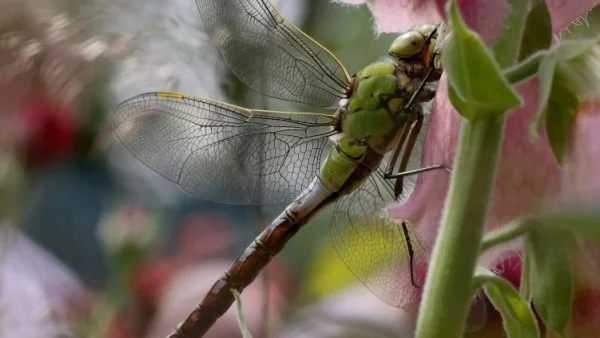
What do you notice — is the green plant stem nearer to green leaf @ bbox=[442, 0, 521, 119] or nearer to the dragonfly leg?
green leaf @ bbox=[442, 0, 521, 119]

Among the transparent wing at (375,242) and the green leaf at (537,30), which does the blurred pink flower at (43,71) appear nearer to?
the transparent wing at (375,242)

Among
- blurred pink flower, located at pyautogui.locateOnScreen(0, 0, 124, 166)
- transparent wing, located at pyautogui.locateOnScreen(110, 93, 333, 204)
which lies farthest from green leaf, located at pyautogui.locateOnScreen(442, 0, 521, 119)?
blurred pink flower, located at pyautogui.locateOnScreen(0, 0, 124, 166)

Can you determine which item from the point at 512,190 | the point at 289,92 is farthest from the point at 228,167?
the point at 512,190

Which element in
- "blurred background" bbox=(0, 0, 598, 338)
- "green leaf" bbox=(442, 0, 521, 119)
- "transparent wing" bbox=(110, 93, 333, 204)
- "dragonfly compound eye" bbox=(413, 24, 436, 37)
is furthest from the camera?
"blurred background" bbox=(0, 0, 598, 338)

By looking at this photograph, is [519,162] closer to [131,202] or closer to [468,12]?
[468,12]

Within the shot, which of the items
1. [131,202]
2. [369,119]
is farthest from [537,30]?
[131,202]
